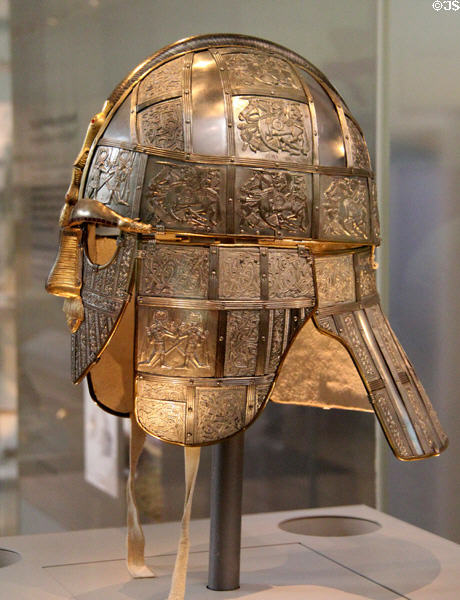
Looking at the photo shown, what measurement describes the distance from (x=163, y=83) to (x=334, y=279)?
0.60m

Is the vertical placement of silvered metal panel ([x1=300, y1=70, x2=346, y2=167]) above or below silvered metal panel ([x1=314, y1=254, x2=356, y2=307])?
above

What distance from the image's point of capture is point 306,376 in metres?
2.75

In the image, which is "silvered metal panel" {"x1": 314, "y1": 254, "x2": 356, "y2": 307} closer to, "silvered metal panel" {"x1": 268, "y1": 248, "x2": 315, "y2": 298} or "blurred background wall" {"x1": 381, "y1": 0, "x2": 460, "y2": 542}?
"silvered metal panel" {"x1": 268, "y1": 248, "x2": 315, "y2": 298}

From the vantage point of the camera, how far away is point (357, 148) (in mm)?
2225

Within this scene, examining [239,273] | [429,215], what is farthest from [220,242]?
[429,215]

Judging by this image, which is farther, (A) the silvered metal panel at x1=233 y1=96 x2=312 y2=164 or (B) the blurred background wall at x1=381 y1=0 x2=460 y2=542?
(B) the blurred background wall at x1=381 y1=0 x2=460 y2=542

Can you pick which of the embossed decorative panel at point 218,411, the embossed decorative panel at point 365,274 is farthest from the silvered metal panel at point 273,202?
the embossed decorative panel at point 218,411

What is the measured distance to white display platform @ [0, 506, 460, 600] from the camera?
2348 millimetres

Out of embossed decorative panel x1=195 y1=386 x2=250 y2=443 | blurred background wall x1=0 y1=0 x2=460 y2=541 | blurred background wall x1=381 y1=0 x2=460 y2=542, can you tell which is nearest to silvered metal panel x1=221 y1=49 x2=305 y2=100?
embossed decorative panel x1=195 y1=386 x2=250 y2=443

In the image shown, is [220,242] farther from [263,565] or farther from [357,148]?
[263,565]

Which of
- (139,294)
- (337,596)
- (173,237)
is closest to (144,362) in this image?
(139,294)

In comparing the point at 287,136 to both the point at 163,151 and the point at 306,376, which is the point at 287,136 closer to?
the point at 163,151

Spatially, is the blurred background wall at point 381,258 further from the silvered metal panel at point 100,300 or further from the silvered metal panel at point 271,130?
the silvered metal panel at point 271,130

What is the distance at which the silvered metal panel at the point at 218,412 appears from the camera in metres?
2.02
